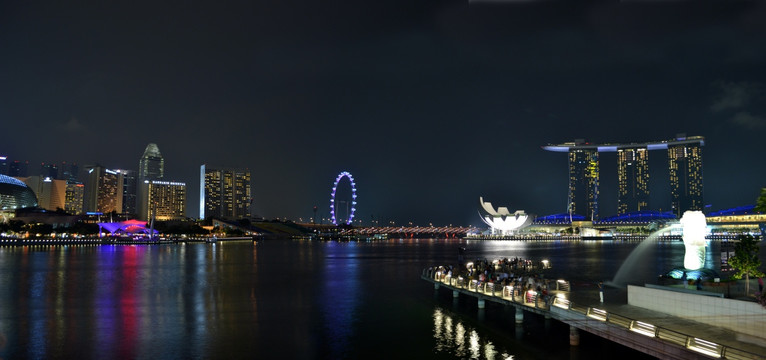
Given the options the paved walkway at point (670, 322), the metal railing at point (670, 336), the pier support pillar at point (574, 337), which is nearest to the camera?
the metal railing at point (670, 336)

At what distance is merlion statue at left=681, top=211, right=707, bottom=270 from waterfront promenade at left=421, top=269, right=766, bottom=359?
3.81 m

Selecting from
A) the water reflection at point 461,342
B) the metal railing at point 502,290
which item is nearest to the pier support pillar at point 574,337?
the metal railing at point 502,290

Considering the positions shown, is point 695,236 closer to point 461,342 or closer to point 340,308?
point 461,342

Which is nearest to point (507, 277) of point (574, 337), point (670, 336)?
point (574, 337)

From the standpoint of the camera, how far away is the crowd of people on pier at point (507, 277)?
2847 centimetres

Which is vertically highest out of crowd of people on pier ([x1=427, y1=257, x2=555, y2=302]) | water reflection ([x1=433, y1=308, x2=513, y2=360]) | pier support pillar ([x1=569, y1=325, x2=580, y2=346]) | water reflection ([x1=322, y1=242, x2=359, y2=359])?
crowd of people on pier ([x1=427, y1=257, x2=555, y2=302])

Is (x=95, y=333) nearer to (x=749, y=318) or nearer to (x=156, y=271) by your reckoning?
(x=749, y=318)

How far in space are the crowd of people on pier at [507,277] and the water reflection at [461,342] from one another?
10.0 feet

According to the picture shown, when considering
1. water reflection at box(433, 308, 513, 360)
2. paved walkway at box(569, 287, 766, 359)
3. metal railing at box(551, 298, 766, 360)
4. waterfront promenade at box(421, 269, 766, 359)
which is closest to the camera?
metal railing at box(551, 298, 766, 360)

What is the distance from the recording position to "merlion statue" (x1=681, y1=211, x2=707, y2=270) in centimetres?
2708

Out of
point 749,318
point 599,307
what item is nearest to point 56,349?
point 599,307

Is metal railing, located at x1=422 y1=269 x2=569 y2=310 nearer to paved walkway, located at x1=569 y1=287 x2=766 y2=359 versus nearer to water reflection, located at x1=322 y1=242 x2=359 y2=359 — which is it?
paved walkway, located at x1=569 y1=287 x2=766 y2=359

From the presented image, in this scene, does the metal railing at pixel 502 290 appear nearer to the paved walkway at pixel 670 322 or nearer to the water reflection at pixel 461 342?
the paved walkway at pixel 670 322

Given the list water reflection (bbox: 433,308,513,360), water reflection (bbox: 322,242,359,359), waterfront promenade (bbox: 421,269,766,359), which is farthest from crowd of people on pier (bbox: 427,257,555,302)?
water reflection (bbox: 322,242,359,359)
